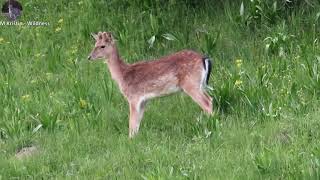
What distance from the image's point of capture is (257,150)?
8688 mm

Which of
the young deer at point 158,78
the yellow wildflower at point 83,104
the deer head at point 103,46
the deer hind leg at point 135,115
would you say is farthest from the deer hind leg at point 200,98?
the yellow wildflower at point 83,104

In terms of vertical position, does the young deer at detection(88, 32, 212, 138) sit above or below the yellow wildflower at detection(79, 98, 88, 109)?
above

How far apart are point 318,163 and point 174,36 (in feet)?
19.8

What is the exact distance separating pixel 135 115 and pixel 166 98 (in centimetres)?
120

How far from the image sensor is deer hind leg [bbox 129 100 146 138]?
1005cm

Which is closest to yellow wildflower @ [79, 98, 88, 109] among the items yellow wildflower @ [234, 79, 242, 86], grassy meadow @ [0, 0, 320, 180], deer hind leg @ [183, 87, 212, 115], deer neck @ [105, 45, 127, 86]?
grassy meadow @ [0, 0, 320, 180]

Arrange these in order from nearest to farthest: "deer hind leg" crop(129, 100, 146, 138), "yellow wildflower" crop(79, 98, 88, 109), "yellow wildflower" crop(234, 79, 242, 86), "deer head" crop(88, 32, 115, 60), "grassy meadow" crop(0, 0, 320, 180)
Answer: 1. "grassy meadow" crop(0, 0, 320, 180)
2. "deer hind leg" crop(129, 100, 146, 138)
3. "yellow wildflower" crop(234, 79, 242, 86)
4. "deer head" crop(88, 32, 115, 60)
5. "yellow wildflower" crop(79, 98, 88, 109)

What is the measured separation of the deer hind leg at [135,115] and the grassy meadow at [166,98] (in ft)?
0.39

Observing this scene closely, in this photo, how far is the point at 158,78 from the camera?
10281 mm

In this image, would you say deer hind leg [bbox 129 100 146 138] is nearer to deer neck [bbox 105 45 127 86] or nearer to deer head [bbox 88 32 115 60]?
deer neck [bbox 105 45 127 86]

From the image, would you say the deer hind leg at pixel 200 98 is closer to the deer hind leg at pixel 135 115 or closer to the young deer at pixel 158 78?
the young deer at pixel 158 78

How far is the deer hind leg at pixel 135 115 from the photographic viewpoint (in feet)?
33.0

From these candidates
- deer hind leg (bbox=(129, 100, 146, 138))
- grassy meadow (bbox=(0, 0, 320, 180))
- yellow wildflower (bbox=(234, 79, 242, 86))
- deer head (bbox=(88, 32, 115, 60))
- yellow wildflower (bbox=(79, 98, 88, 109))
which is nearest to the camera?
grassy meadow (bbox=(0, 0, 320, 180))

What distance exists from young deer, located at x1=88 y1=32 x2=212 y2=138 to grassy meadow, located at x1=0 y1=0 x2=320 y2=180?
240 millimetres
